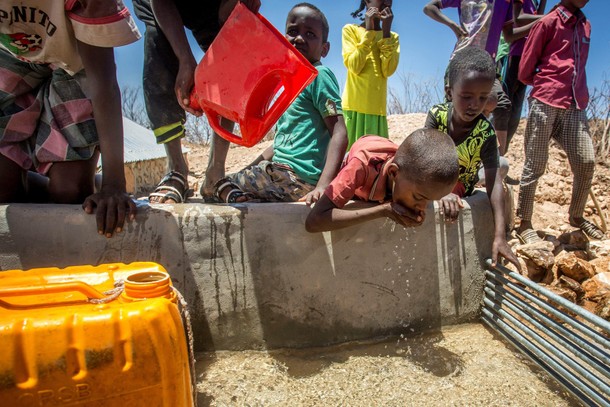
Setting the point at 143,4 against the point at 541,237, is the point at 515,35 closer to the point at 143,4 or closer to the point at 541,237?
the point at 541,237

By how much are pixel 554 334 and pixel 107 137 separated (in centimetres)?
195

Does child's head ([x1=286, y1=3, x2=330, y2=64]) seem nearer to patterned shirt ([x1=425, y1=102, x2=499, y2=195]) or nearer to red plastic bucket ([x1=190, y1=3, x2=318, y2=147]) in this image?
red plastic bucket ([x1=190, y1=3, x2=318, y2=147])

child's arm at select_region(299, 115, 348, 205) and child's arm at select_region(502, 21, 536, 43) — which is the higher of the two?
child's arm at select_region(502, 21, 536, 43)

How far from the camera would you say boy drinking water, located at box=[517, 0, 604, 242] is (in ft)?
10.3

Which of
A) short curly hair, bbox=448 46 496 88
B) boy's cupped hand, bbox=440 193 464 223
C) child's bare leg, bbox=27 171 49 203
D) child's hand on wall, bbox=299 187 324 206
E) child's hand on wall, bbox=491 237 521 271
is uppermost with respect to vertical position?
short curly hair, bbox=448 46 496 88

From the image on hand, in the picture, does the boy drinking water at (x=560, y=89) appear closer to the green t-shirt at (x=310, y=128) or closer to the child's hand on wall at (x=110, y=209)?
the green t-shirt at (x=310, y=128)

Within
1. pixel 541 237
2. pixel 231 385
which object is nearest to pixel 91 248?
pixel 231 385

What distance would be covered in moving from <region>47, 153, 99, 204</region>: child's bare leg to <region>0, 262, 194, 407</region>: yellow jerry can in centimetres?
82

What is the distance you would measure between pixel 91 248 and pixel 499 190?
190 cm

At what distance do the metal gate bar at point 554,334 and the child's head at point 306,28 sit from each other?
1444 mm

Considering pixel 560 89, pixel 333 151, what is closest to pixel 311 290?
pixel 333 151

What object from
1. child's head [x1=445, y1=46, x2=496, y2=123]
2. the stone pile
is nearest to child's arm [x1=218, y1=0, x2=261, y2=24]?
child's head [x1=445, y1=46, x2=496, y2=123]

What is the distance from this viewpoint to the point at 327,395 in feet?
5.37

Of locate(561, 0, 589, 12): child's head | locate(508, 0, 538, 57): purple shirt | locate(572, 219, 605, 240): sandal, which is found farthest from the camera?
locate(508, 0, 538, 57): purple shirt
